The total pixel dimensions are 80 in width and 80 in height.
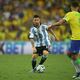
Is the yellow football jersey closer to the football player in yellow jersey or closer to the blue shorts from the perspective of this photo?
the football player in yellow jersey

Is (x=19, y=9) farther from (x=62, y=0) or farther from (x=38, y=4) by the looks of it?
(x=62, y=0)

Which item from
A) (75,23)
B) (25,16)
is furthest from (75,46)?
(25,16)

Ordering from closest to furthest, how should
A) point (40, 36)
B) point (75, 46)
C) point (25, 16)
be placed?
point (75, 46) < point (40, 36) < point (25, 16)

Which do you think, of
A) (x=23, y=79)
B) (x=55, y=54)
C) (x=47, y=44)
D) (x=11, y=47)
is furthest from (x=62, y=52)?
(x=23, y=79)

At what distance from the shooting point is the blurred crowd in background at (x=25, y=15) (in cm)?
2422

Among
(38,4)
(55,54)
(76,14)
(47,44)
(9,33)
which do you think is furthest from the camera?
(38,4)

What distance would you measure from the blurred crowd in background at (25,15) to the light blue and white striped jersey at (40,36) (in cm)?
1157

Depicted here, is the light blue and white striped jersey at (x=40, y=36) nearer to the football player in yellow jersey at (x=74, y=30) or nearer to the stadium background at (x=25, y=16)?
the football player in yellow jersey at (x=74, y=30)

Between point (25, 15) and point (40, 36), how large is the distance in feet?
43.6

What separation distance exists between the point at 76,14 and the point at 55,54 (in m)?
12.3

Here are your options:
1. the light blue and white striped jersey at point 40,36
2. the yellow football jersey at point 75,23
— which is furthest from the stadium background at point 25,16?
the yellow football jersey at point 75,23

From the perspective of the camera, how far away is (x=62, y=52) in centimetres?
2292

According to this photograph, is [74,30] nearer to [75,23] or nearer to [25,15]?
[75,23]

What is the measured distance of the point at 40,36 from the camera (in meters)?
12.3
